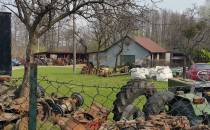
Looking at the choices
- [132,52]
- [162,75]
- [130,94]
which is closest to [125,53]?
[132,52]

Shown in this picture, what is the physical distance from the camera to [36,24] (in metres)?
14.3

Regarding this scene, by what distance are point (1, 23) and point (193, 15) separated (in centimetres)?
4951

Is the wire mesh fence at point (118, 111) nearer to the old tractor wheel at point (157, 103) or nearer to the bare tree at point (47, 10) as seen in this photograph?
the old tractor wheel at point (157, 103)

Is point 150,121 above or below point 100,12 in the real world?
below

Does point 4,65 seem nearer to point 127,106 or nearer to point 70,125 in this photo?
point 127,106

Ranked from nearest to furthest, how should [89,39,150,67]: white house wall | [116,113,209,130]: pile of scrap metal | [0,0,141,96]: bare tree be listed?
[116,113,209,130]: pile of scrap metal
[0,0,141,96]: bare tree
[89,39,150,67]: white house wall

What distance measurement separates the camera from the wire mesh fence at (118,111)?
6230mm

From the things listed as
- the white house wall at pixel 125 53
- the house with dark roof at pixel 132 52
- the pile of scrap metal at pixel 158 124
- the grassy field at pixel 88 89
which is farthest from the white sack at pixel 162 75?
the white house wall at pixel 125 53

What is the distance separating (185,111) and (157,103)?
19.3 inches

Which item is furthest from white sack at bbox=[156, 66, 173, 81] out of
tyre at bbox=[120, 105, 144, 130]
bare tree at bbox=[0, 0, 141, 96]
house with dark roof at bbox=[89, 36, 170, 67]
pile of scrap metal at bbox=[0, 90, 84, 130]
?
house with dark roof at bbox=[89, 36, 170, 67]

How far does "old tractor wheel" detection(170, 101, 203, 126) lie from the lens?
780 cm

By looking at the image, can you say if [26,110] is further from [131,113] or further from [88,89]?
[88,89]

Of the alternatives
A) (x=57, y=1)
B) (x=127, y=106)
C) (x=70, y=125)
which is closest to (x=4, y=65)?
(x=57, y=1)

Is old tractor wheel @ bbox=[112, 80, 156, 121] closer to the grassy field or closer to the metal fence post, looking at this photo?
the grassy field
